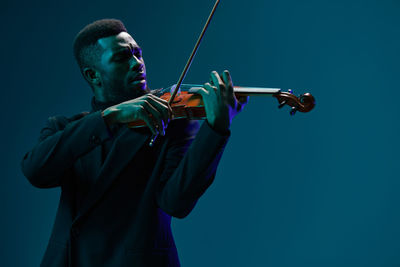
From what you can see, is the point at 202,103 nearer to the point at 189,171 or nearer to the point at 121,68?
the point at 189,171

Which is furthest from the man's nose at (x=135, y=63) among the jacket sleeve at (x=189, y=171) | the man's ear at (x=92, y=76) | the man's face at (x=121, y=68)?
the jacket sleeve at (x=189, y=171)

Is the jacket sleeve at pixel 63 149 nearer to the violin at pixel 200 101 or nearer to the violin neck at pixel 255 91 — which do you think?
the violin at pixel 200 101

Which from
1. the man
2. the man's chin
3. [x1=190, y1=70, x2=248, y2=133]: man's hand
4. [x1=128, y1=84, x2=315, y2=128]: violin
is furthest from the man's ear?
[x1=190, y1=70, x2=248, y2=133]: man's hand

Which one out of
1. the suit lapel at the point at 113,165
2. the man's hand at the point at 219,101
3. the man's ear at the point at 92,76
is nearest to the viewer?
the man's hand at the point at 219,101

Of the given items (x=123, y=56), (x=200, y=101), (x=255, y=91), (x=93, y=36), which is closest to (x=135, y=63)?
(x=123, y=56)

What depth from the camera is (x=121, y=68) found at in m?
1.26

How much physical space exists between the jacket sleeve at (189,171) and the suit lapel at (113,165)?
0.30 feet

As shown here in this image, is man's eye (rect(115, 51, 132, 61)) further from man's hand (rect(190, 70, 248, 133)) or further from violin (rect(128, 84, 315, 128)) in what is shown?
man's hand (rect(190, 70, 248, 133))

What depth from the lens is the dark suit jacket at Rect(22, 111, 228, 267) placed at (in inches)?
44.8

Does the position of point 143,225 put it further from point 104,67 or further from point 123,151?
point 104,67

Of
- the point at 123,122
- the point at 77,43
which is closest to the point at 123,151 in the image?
the point at 123,122

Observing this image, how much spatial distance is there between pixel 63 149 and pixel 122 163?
0.15 meters

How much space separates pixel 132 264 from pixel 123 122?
1.11 ft

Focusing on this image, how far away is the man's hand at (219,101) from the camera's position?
1.05 meters
